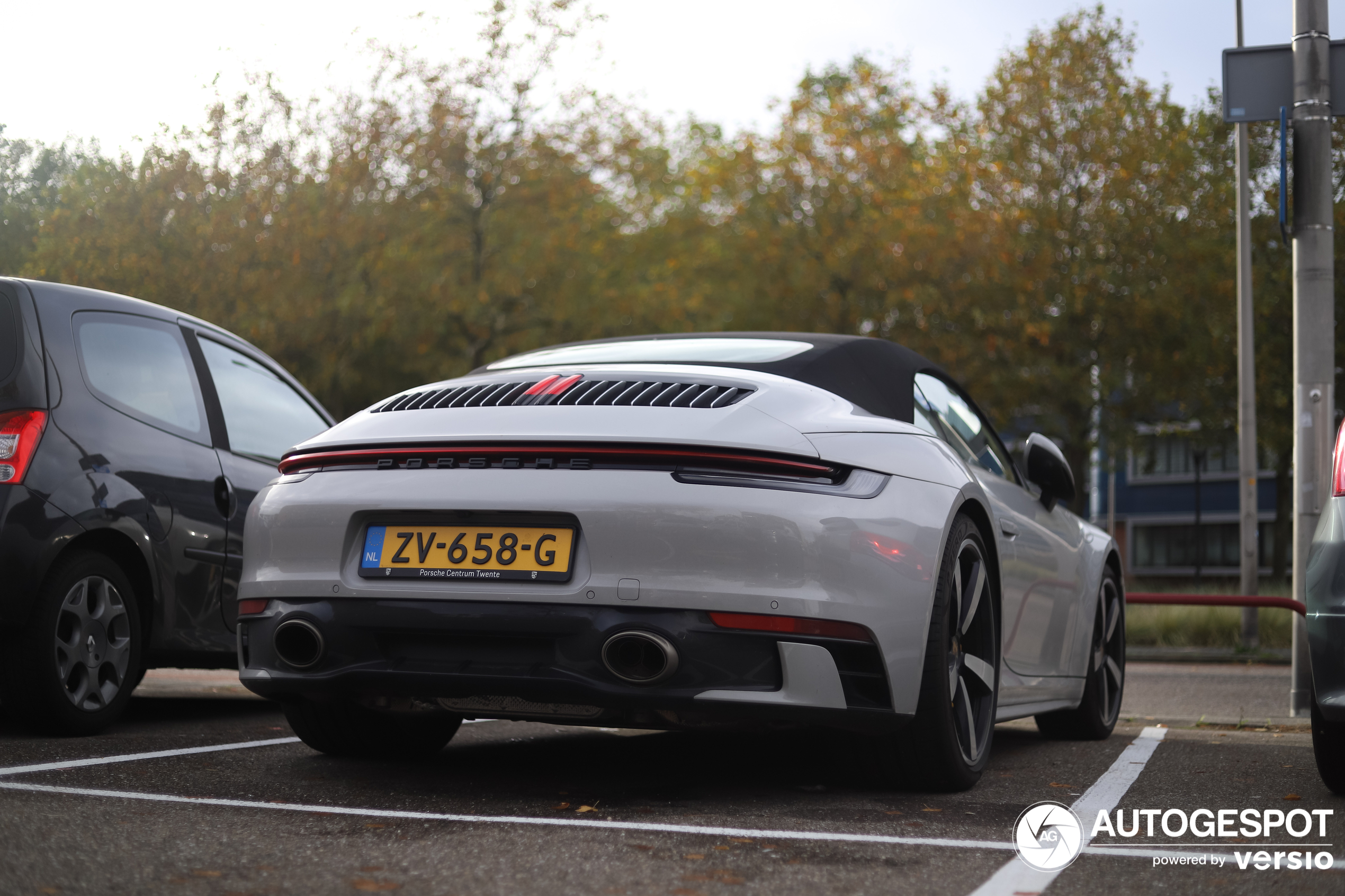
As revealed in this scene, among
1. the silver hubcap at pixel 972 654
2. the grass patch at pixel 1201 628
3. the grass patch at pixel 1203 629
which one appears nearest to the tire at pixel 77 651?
the silver hubcap at pixel 972 654

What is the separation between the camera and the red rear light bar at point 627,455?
151 inches

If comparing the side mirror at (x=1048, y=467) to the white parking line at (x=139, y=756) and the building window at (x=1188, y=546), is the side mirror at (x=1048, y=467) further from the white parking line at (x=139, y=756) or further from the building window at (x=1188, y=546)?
the building window at (x=1188, y=546)

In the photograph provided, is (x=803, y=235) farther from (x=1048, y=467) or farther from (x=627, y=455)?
(x=627, y=455)

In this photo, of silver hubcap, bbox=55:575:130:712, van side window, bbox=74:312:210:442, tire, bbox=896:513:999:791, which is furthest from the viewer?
van side window, bbox=74:312:210:442

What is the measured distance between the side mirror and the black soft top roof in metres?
0.87

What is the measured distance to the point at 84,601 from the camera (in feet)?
17.7

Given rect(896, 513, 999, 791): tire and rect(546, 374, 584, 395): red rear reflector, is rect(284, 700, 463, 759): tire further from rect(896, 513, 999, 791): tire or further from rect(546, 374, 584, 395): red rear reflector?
rect(896, 513, 999, 791): tire

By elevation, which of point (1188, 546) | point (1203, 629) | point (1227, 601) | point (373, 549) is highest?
point (373, 549)

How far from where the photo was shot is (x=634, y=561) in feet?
12.3

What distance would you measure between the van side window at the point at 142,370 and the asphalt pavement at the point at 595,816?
4.08 feet

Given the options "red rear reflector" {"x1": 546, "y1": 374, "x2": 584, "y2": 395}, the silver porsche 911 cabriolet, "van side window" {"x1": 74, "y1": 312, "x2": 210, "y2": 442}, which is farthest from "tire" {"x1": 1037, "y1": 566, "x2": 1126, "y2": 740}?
"van side window" {"x1": 74, "y1": 312, "x2": 210, "y2": 442}

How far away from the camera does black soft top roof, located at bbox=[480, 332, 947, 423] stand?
178 inches

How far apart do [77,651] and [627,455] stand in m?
2.62

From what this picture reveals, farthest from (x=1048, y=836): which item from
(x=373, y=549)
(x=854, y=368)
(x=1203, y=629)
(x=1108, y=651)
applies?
(x=1203, y=629)
